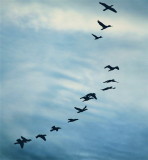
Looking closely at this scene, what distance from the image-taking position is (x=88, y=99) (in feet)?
405

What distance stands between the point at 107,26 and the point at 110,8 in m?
7.98

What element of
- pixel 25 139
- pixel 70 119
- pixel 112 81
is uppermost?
pixel 112 81

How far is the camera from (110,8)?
379 feet

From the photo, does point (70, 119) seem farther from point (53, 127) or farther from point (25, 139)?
point (25, 139)

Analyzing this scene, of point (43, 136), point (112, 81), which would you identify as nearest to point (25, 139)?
point (43, 136)

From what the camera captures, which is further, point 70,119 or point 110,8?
point 70,119

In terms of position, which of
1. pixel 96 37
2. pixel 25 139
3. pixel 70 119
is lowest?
pixel 25 139

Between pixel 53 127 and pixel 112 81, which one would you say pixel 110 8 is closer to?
pixel 112 81

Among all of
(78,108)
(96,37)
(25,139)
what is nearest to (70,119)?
(78,108)

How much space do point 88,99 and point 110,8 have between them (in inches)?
1086

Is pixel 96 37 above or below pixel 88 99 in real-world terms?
above

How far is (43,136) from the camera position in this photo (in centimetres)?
12600

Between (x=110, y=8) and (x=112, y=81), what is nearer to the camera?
(x=110, y=8)

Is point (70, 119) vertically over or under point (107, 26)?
under
